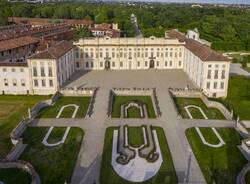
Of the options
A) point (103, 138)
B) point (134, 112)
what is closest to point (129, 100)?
point (134, 112)

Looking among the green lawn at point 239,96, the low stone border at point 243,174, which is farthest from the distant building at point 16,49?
the low stone border at point 243,174

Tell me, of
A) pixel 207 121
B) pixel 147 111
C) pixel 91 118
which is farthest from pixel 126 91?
pixel 207 121

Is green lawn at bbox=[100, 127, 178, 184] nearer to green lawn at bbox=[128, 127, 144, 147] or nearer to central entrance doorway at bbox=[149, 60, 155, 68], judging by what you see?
green lawn at bbox=[128, 127, 144, 147]

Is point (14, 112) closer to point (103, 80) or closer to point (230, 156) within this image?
point (103, 80)

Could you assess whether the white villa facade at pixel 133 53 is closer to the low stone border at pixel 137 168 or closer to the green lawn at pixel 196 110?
the green lawn at pixel 196 110

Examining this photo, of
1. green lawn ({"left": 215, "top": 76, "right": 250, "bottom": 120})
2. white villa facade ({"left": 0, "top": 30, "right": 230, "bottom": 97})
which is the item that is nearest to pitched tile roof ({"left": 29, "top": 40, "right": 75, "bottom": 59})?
white villa facade ({"left": 0, "top": 30, "right": 230, "bottom": 97})

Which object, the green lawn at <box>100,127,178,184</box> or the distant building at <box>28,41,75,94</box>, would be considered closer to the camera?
the green lawn at <box>100,127,178,184</box>
